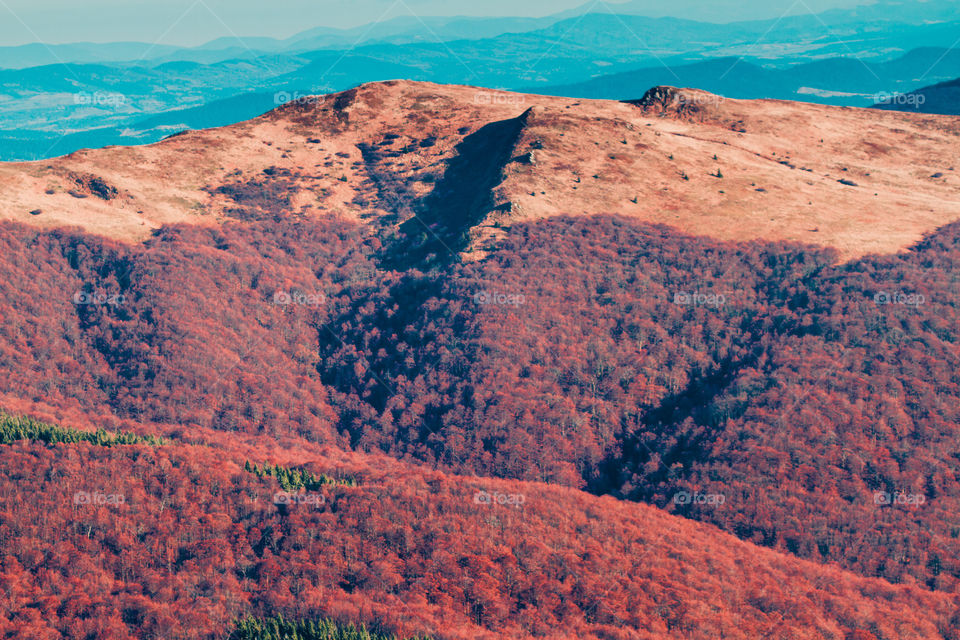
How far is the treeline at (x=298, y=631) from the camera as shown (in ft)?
181

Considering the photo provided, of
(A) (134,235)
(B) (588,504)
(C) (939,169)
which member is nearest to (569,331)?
(B) (588,504)

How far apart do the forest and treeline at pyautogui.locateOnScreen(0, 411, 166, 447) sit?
464 mm

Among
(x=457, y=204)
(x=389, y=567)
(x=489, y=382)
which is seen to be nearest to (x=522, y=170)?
(x=457, y=204)

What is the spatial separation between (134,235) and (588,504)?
8758 cm

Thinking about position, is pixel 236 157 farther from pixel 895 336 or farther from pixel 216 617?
pixel 895 336

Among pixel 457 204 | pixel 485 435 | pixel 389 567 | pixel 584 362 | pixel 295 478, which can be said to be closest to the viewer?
pixel 389 567

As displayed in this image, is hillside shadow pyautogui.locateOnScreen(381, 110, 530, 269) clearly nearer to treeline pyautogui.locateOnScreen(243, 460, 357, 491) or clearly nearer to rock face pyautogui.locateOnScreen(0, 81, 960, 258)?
rock face pyautogui.locateOnScreen(0, 81, 960, 258)

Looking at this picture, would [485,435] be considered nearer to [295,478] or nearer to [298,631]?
[295,478]

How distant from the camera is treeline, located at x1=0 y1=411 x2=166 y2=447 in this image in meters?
75.3

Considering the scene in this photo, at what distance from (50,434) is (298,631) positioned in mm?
42112

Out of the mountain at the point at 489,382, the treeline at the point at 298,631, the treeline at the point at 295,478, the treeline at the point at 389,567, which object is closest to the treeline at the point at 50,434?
the mountain at the point at 489,382

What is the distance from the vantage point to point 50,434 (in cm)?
7600

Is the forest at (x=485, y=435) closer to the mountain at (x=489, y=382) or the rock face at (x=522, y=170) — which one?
the mountain at (x=489, y=382)

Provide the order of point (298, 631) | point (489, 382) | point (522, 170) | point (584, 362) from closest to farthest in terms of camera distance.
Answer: point (298, 631), point (489, 382), point (584, 362), point (522, 170)
